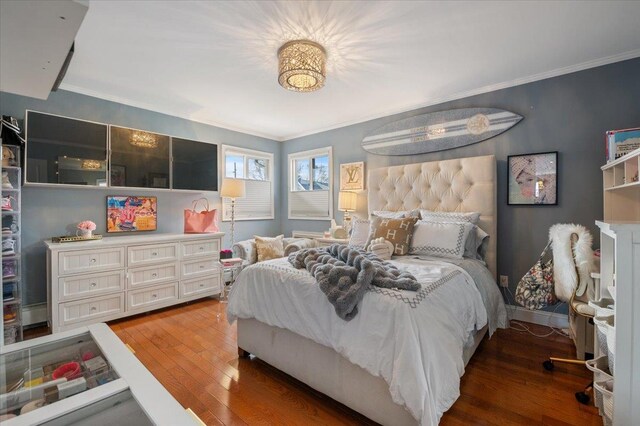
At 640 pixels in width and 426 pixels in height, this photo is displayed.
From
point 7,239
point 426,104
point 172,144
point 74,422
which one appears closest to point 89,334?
point 74,422

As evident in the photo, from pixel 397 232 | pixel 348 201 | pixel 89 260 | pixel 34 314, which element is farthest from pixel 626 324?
pixel 34 314

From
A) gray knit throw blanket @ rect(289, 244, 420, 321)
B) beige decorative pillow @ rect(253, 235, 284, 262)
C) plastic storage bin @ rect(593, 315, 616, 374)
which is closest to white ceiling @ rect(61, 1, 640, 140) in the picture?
gray knit throw blanket @ rect(289, 244, 420, 321)

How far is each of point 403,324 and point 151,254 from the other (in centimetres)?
293

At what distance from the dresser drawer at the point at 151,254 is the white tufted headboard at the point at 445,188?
2501 millimetres

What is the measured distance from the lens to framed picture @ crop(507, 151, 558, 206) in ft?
8.86

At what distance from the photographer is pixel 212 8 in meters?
1.85

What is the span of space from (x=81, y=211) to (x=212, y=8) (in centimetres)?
266

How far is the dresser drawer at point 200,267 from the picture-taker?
11.4 ft

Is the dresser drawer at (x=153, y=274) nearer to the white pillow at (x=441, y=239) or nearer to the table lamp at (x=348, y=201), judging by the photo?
the table lamp at (x=348, y=201)

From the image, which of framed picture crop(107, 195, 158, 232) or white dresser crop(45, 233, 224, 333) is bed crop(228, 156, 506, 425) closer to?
white dresser crop(45, 233, 224, 333)

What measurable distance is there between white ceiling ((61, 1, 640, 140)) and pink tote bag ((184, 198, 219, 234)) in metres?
1.41

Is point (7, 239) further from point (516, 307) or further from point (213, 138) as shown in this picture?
point (516, 307)

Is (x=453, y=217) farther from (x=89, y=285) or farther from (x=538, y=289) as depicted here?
(x=89, y=285)

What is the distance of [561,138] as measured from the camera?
8.75ft
